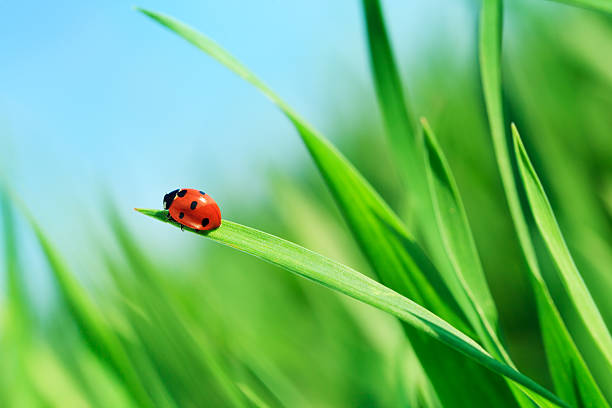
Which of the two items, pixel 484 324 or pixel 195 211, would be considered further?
pixel 195 211

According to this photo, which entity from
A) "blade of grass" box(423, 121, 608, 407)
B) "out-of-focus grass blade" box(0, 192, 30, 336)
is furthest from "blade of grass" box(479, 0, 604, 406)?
"out-of-focus grass blade" box(0, 192, 30, 336)

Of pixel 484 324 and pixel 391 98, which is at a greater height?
pixel 391 98

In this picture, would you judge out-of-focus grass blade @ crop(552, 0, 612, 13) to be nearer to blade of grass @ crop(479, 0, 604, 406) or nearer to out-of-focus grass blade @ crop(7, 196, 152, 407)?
blade of grass @ crop(479, 0, 604, 406)

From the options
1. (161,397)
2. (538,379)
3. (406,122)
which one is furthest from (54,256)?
(538,379)

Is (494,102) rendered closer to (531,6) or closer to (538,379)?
(538,379)

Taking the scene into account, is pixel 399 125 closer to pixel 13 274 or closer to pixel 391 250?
pixel 391 250

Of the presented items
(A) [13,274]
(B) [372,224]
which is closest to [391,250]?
(B) [372,224]
